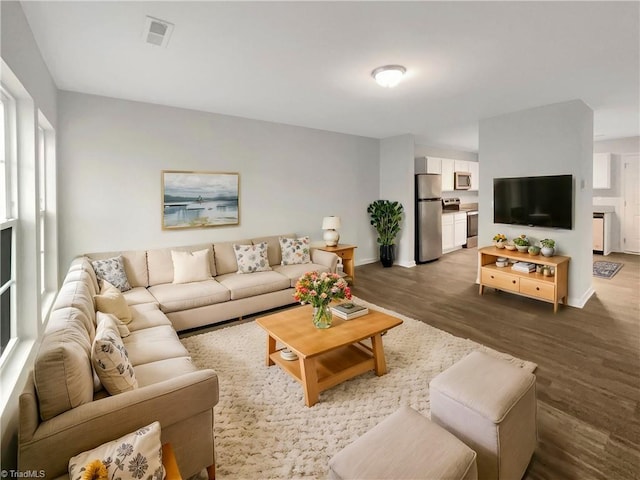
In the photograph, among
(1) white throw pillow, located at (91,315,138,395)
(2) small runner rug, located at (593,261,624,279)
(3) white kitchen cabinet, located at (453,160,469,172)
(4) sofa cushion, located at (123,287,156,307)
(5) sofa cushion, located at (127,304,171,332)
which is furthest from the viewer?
(3) white kitchen cabinet, located at (453,160,469,172)

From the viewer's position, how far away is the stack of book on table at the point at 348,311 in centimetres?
283

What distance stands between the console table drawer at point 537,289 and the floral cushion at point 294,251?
2.94 m

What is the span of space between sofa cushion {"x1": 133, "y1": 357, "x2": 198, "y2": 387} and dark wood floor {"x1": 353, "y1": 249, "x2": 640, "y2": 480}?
2.03 meters

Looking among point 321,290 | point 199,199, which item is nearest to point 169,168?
point 199,199

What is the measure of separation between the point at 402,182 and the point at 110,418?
5902 mm

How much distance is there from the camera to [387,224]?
21.3 ft

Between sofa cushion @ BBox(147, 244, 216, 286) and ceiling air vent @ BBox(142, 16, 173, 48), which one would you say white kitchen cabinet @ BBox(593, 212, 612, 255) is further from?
ceiling air vent @ BBox(142, 16, 173, 48)

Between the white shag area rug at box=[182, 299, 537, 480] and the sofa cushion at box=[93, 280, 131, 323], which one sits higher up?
the sofa cushion at box=[93, 280, 131, 323]

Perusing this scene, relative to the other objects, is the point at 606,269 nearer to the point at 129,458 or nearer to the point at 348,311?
the point at 348,311

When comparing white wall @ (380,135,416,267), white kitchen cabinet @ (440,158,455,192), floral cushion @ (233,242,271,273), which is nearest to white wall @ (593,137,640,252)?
white kitchen cabinet @ (440,158,455,192)

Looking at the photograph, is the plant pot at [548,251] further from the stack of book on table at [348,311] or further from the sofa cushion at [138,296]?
the sofa cushion at [138,296]

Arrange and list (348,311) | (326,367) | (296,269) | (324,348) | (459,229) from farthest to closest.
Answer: (459,229) < (296,269) < (348,311) < (326,367) < (324,348)

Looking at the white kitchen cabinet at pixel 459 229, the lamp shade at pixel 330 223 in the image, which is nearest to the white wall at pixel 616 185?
the white kitchen cabinet at pixel 459 229

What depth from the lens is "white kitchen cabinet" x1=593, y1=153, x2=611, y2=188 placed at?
7.04 metres
